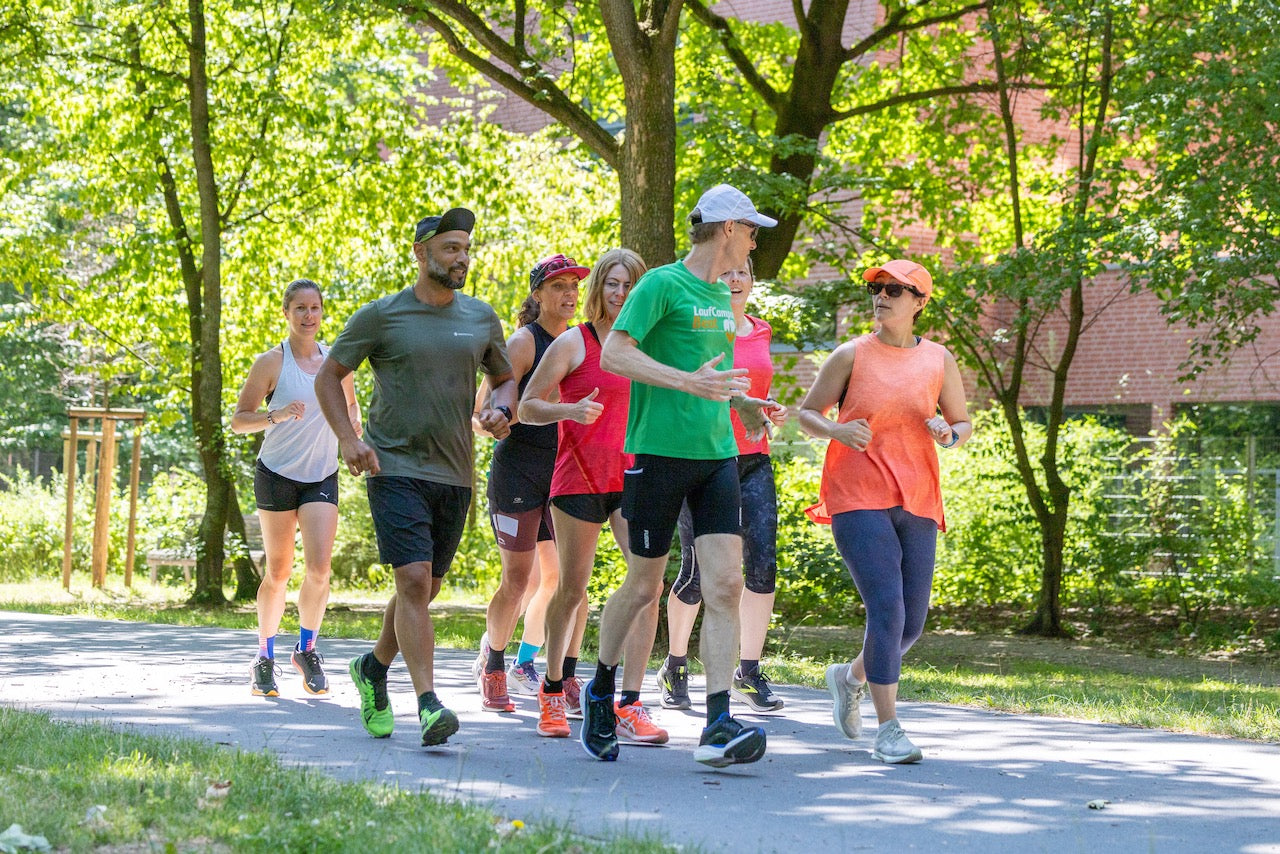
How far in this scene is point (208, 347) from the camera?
18.7 metres

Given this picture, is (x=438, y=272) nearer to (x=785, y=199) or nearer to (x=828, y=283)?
(x=785, y=199)

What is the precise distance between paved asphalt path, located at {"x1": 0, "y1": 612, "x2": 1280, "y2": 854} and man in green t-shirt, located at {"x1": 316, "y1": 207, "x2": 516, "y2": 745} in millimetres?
464

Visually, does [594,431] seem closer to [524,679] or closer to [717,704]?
[717,704]

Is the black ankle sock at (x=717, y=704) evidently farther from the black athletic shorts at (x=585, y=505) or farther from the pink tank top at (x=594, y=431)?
the pink tank top at (x=594, y=431)

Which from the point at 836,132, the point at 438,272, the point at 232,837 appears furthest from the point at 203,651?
the point at 836,132

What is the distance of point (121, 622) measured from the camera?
14102 millimetres

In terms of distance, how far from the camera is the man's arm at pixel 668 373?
5816 mm

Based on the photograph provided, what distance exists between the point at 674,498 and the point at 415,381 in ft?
3.88

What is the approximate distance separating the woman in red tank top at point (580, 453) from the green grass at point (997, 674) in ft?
8.65

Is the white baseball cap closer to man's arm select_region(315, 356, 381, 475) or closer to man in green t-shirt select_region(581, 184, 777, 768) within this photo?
man in green t-shirt select_region(581, 184, 777, 768)

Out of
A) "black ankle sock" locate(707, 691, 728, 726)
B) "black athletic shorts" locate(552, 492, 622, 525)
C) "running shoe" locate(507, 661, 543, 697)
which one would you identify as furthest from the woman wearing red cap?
"black ankle sock" locate(707, 691, 728, 726)

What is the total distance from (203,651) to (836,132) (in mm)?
12028

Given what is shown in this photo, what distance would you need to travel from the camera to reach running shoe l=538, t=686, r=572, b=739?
692 cm

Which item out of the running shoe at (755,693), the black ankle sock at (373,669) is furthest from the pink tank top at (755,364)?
the black ankle sock at (373,669)
